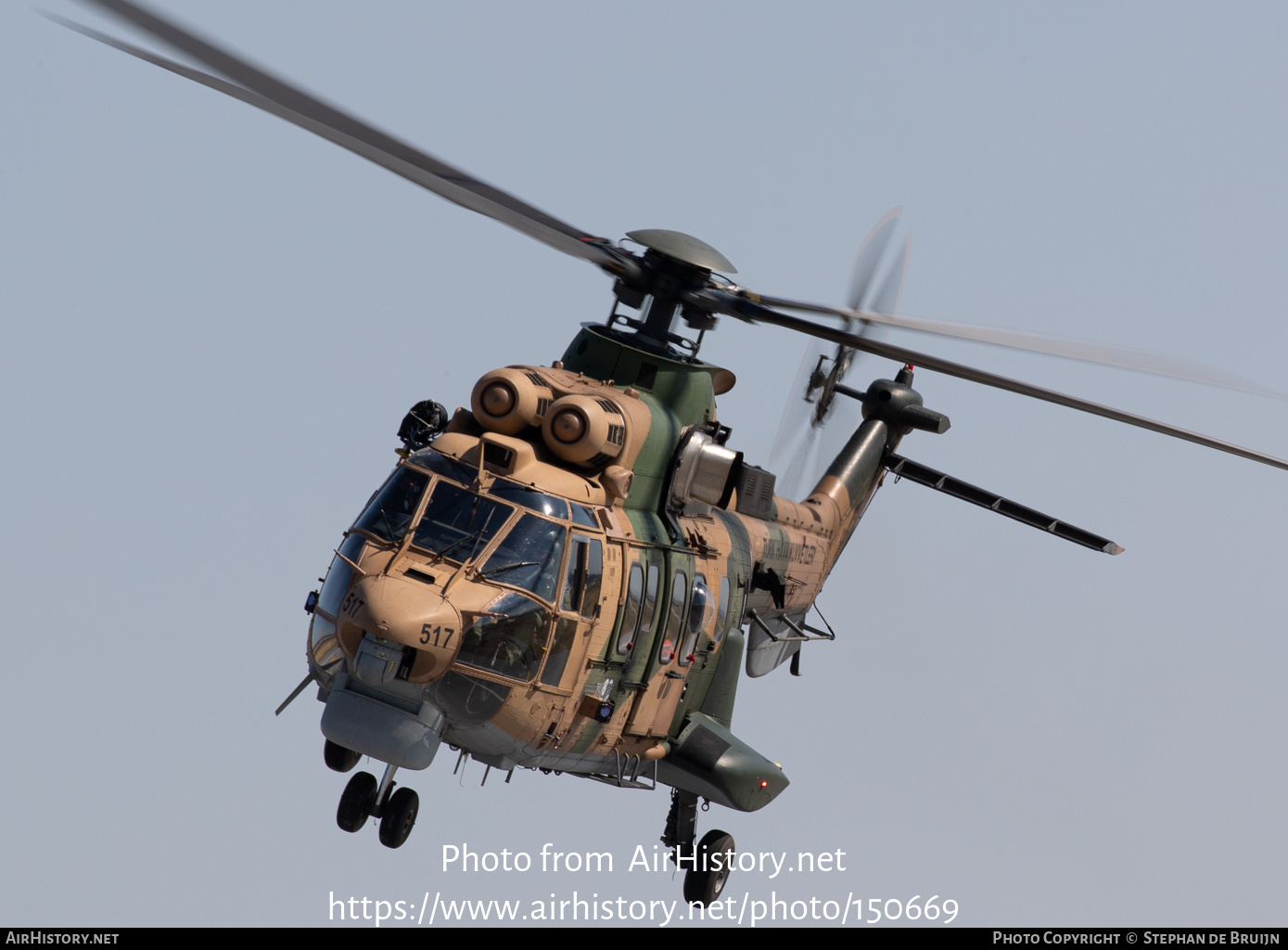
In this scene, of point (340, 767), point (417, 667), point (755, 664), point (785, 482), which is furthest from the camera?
point (785, 482)

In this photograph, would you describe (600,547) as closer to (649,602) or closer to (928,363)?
(649,602)

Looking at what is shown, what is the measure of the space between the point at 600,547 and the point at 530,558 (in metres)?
0.87

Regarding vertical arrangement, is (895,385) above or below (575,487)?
above

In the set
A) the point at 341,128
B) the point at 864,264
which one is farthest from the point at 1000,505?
the point at 341,128

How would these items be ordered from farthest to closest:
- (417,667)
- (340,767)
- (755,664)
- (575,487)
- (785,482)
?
1. (785,482)
2. (755,664)
3. (340,767)
4. (575,487)
5. (417,667)

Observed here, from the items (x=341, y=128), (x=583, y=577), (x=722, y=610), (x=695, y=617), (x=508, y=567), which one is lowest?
(x=508, y=567)

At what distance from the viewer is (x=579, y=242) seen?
16.8 meters

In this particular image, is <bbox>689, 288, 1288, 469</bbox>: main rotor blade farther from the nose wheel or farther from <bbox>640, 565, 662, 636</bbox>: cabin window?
the nose wheel

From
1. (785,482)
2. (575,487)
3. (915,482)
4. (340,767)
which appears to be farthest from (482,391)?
(915,482)

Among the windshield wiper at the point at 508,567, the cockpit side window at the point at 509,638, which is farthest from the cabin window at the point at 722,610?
the windshield wiper at the point at 508,567

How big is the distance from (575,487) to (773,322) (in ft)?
10.7

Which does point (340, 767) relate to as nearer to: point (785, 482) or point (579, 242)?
point (579, 242)

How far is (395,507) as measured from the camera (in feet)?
50.2

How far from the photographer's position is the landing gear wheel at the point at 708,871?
18.5 m
